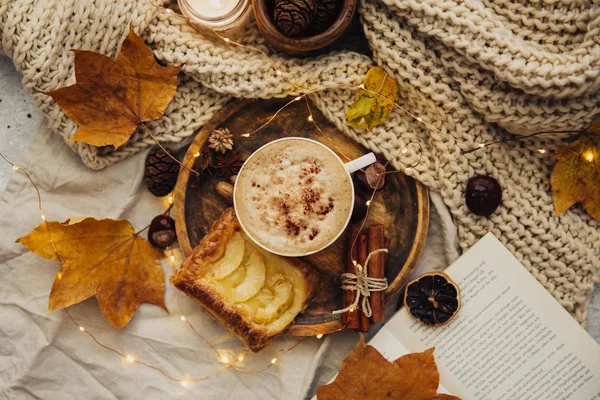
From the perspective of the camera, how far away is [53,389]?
151 centimetres

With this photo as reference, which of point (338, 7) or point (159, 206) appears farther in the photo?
point (159, 206)

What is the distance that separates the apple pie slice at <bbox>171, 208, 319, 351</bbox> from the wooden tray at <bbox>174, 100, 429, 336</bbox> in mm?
71

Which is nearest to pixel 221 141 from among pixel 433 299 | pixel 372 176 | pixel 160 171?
pixel 160 171

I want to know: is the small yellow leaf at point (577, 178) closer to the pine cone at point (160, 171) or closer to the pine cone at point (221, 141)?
the pine cone at point (221, 141)

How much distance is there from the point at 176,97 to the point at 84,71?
23cm

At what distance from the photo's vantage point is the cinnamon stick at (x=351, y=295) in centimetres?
143

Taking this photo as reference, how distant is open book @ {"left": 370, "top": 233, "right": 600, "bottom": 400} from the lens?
1.44 meters

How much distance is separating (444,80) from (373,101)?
0.18 meters

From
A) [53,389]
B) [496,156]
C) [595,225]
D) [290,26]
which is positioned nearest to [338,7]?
[290,26]

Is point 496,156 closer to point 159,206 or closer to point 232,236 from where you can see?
point 232,236

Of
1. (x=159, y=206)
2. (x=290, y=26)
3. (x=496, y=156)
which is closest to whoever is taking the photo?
(x=290, y=26)

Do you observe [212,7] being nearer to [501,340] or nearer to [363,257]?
[363,257]

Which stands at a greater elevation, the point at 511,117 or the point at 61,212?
the point at 511,117

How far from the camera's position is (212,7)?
1.42 m
